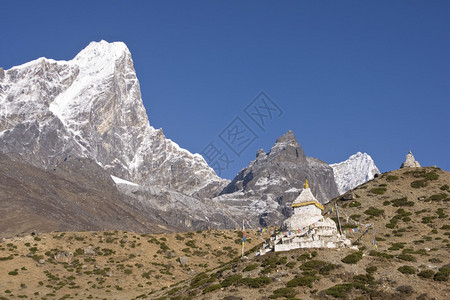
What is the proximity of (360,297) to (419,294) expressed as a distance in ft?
18.6

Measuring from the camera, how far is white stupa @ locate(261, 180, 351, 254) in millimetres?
66500

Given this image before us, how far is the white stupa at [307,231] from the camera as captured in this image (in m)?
66.5

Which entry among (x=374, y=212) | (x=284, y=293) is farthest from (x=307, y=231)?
(x=374, y=212)

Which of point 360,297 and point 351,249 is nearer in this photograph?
point 360,297

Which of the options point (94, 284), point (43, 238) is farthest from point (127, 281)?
point (43, 238)

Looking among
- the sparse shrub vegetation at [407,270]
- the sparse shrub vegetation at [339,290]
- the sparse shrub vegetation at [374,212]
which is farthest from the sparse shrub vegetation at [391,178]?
the sparse shrub vegetation at [339,290]

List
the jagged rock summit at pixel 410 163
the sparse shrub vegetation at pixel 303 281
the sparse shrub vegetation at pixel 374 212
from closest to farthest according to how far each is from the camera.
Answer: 1. the sparse shrub vegetation at pixel 303 281
2. the sparse shrub vegetation at pixel 374 212
3. the jagged rock summit at pixel 410 163

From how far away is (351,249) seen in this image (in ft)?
215

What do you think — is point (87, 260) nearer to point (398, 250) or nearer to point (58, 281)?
point (58, 281)

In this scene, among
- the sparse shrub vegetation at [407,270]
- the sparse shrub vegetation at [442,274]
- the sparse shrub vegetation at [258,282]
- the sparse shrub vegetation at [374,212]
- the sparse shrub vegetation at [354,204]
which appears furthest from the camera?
the sparse shrub vegetation at [354,204]

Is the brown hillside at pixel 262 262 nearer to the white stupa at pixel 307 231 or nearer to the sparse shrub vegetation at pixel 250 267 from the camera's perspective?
the sparse shrub vegetation at pixel 250 267

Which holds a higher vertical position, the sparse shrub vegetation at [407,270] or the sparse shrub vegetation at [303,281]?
the sparse shrub vegetation at [407,270]

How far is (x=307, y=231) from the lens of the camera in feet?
227

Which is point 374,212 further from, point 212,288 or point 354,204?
point 212,288
